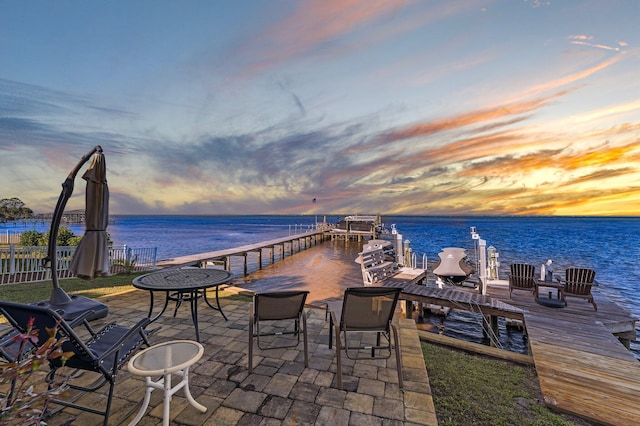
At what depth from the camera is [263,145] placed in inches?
965

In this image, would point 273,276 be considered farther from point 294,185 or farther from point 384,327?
point 294,185

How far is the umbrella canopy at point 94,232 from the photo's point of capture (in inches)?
A: 135

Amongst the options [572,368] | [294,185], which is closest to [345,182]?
[294,185]

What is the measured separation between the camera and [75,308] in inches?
140

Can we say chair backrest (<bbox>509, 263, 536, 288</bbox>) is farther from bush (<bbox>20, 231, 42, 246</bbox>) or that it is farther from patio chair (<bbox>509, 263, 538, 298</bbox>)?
bush (<bbox>20, 231, 42, 246</bbox>)

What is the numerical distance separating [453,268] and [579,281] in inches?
117

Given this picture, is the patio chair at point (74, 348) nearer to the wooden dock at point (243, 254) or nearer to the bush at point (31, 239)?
the wooden dock at point (243, 254)

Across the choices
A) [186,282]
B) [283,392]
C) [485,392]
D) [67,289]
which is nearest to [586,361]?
[485,392]

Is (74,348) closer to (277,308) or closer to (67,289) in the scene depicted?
(277,308)

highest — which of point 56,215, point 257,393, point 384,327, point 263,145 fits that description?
point 263,145

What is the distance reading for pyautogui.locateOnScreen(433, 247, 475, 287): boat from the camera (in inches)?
333

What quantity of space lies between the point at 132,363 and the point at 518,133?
14698 mm

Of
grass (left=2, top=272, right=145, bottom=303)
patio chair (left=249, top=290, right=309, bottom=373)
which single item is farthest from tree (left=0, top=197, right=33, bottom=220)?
patio chair (left=249, top=290, right=309, bottom=373)

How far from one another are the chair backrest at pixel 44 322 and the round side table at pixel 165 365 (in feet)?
1.23
